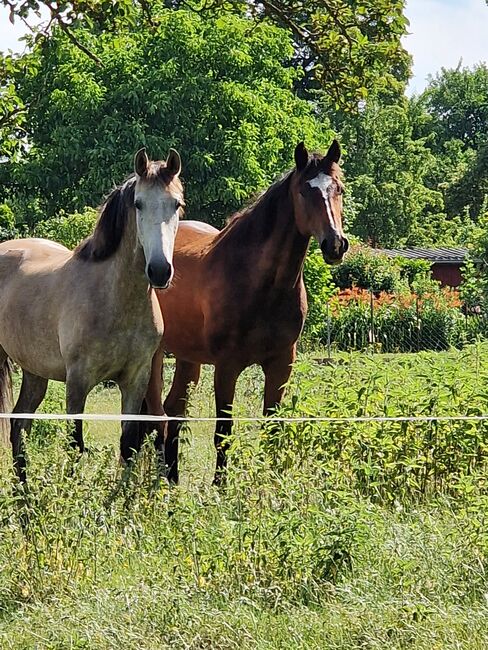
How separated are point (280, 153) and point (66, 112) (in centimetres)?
609

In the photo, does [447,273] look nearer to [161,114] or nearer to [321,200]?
[161,114]

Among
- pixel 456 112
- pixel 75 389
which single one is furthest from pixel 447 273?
pixel 75 389

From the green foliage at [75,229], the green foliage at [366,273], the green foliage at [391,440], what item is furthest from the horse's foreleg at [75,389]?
the green foliage at [366,273]

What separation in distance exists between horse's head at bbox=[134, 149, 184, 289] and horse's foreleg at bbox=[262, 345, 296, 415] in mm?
1758

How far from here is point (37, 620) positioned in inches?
177

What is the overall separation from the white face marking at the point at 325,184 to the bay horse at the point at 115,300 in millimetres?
1149

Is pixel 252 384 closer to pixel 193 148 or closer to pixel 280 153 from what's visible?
pixel 193 148

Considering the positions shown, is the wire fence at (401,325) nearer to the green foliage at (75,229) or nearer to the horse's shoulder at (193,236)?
the green foliage at (75,229)

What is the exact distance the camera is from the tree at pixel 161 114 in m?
27.2

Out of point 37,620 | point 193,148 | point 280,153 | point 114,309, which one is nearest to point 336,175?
point 114,309

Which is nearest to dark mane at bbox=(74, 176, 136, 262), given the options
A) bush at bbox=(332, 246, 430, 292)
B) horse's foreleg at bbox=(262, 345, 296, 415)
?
horse's foreleg at bbox=(262, 345, 296, 415)

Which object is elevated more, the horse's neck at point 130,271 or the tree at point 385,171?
the tree at point 385,171

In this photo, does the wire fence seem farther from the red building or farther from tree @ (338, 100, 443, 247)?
tree @ (338, 100, 443, 247)

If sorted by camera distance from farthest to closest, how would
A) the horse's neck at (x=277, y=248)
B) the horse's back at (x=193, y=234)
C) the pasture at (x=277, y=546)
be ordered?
the horse's back at (x=193, y=234)
the horse's neck at (x=277, y=248)
the pasture at (x=277, y=546)
